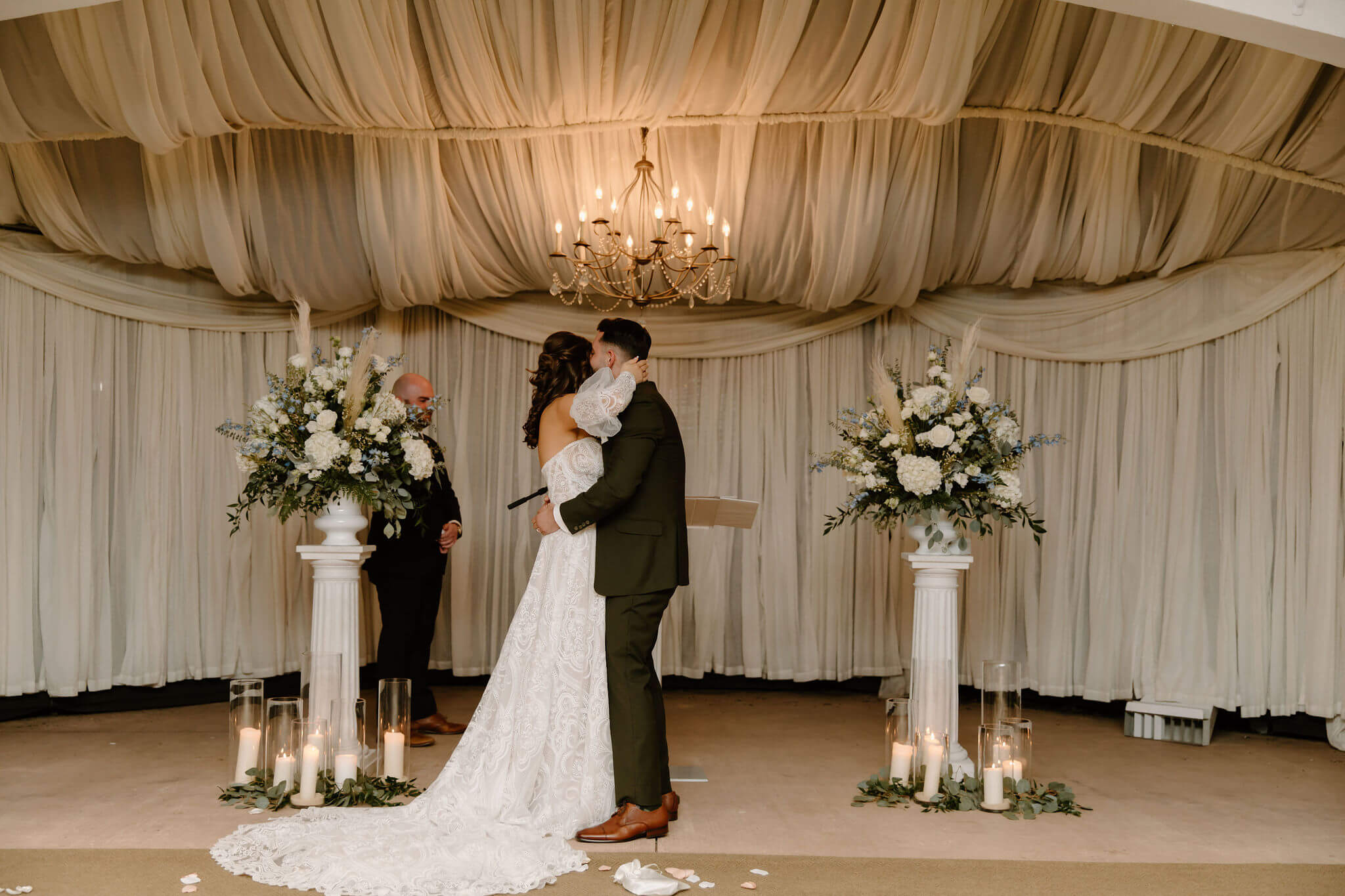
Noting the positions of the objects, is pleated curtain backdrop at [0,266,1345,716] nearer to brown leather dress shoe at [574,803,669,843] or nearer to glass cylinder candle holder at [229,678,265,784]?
glass cylinder candle holder at [229,678,265,784]

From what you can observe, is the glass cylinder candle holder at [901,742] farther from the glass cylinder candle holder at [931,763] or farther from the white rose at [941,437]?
the white rose at [941,437]

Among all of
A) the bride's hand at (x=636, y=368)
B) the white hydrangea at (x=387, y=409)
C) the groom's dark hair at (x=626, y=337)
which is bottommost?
the white hydrangea at (x=387, y=409)

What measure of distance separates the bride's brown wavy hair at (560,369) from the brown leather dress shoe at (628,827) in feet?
5.41

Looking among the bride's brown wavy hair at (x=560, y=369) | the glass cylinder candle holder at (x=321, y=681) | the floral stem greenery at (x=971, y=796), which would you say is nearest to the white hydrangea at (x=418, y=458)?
the bride's brown wavy hair at (x=560, y=369)

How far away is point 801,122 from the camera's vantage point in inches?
225

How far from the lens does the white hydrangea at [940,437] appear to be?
15.5 ft

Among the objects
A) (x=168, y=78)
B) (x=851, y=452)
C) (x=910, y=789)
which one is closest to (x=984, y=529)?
(x=851, y=452)

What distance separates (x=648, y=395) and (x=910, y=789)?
2064 millimetres

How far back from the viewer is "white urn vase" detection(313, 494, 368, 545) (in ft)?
16.1

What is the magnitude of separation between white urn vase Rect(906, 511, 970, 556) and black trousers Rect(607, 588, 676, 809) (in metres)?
1.36

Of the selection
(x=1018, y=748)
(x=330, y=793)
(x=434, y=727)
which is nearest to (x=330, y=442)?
(x=330, y=793)

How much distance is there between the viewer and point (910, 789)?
15.3 feet

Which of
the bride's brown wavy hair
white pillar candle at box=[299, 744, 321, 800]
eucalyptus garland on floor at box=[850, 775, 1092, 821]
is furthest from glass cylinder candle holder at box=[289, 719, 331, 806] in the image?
eucalyptus garland on floor at box=[850, 775, 1092, 821]

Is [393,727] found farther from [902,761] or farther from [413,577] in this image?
[902,761]
